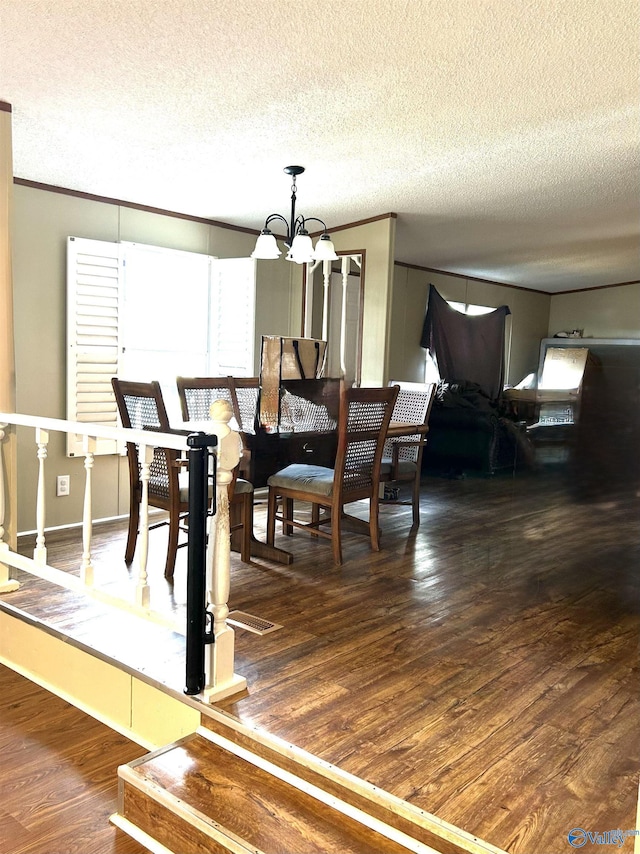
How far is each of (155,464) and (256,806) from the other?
6.47ft

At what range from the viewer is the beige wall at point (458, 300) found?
2.53 metres

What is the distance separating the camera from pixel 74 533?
14.0 feet

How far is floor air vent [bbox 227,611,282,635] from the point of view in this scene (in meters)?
2.77

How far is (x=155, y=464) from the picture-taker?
3518 millimetres

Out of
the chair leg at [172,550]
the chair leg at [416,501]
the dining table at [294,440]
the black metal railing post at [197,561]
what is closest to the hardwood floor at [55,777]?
the black metal railing post at [197,561]

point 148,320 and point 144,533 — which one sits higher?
point 148,320

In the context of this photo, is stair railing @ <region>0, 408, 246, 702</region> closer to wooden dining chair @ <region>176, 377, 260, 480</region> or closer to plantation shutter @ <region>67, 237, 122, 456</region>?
wooden dining chair @ <region>176, 377, 260, 480</region>

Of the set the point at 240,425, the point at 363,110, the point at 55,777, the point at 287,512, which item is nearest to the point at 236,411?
the point at 240,425

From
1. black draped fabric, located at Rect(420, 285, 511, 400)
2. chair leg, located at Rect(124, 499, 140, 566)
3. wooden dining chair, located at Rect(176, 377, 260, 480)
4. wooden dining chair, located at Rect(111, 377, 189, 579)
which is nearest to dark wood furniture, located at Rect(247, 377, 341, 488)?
wooden dining chair, located at Rect(176, 377, 260, 480)

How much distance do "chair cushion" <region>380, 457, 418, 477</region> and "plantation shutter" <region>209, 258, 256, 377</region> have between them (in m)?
1.36

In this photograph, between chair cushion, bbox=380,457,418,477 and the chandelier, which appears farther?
chair cushion, bbox=380,457,418,477

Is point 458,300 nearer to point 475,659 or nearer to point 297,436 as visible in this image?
point 297,436

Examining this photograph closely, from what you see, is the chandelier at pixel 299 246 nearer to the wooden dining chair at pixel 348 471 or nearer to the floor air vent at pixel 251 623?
the wooden dining chair at pixel 348 471

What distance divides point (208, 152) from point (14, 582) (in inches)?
91.3
